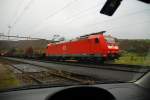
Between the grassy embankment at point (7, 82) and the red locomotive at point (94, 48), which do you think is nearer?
the grassy embankment at point (7, 82)

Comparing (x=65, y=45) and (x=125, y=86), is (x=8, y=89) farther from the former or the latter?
(x=65, y=45)

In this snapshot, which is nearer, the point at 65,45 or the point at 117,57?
the point at 117,57

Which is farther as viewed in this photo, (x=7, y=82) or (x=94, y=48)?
(x=94, y=48)

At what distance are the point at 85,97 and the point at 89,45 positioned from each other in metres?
20.9

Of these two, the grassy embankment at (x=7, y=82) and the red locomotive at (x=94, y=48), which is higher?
the red locomotive at (x=94, y=48)

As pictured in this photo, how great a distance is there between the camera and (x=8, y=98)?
8.28ft

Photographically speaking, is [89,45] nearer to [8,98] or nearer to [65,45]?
[65,45]

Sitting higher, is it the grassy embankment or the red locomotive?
the red locomotive

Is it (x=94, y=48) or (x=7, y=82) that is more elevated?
(x=94, y=48)

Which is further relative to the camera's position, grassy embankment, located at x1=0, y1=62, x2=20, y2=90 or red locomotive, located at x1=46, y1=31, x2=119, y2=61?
red locomotive, located at x1=46, y1=31, x2=119, y2=61

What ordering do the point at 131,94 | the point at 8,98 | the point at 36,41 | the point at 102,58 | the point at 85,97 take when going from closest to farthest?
the point at 8,98 → the point at 85,97 → the point at 131,94 → the point at 36,41 → the point at 102,58

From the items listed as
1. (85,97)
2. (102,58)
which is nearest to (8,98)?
(85,97)

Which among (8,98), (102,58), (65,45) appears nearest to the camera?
(8,98)

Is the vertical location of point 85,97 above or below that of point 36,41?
below
